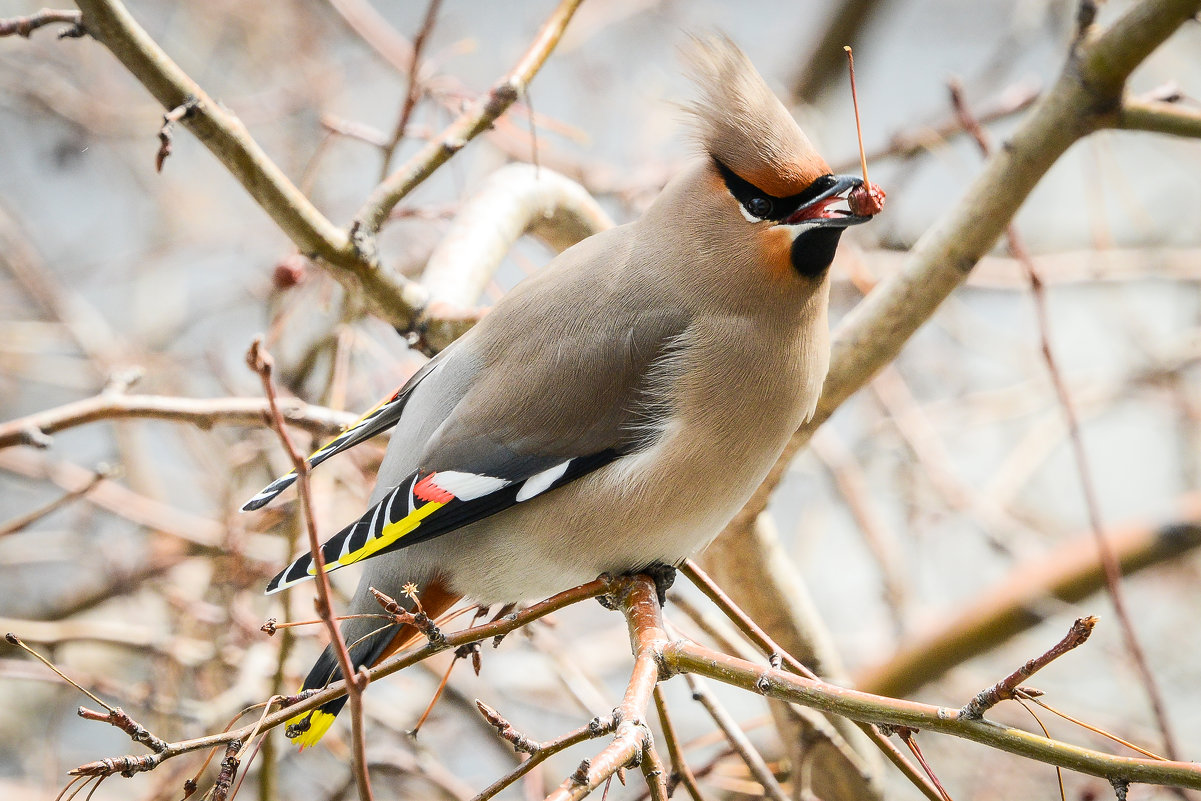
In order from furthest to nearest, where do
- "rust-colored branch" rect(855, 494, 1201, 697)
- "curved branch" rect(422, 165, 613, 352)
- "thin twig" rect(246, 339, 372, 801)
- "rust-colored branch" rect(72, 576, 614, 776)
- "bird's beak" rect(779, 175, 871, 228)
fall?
"rust-colored branch" rect(855, 494, 1201, 697)
"curved branch" rect(422, 165, 613, 352)
"bird's beak" rect(779, 175, 871, 228)
"rust-colored branch" rect(72, 576, 614, 776)
"thin twig" rect(246, 339, 372, 801)

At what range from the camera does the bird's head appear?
1.99 metres

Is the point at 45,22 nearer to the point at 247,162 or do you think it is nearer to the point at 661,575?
the point at 247,162

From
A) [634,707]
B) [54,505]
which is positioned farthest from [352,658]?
[634,707]

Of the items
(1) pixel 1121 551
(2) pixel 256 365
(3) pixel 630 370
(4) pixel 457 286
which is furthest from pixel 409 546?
(1) pixel 1121 551

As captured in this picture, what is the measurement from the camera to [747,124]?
201 cm

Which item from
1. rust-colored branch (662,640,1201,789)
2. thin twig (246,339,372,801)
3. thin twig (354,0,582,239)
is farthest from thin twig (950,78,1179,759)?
thin twig (246,339,372,801)

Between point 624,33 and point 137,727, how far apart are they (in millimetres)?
5221

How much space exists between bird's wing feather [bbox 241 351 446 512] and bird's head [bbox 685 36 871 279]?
71 cm

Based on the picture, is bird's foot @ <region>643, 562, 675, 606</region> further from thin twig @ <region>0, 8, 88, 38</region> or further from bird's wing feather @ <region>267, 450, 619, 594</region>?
thin twig @ <region>0, 8, 88, 38</region>

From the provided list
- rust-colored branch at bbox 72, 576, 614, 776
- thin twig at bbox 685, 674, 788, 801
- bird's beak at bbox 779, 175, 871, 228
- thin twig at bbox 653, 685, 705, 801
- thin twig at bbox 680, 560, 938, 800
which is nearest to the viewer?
rust-colored branch at bbox 72, 576, 614, 776

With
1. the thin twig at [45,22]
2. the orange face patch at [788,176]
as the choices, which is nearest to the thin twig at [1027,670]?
the orange face patch at [788,176]

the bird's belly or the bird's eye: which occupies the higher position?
the bird's eye

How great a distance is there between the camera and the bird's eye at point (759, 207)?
6.80 feet

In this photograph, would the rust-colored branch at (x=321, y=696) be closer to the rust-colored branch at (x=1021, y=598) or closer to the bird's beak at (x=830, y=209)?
the bird's beak at (x=830, y=209)
